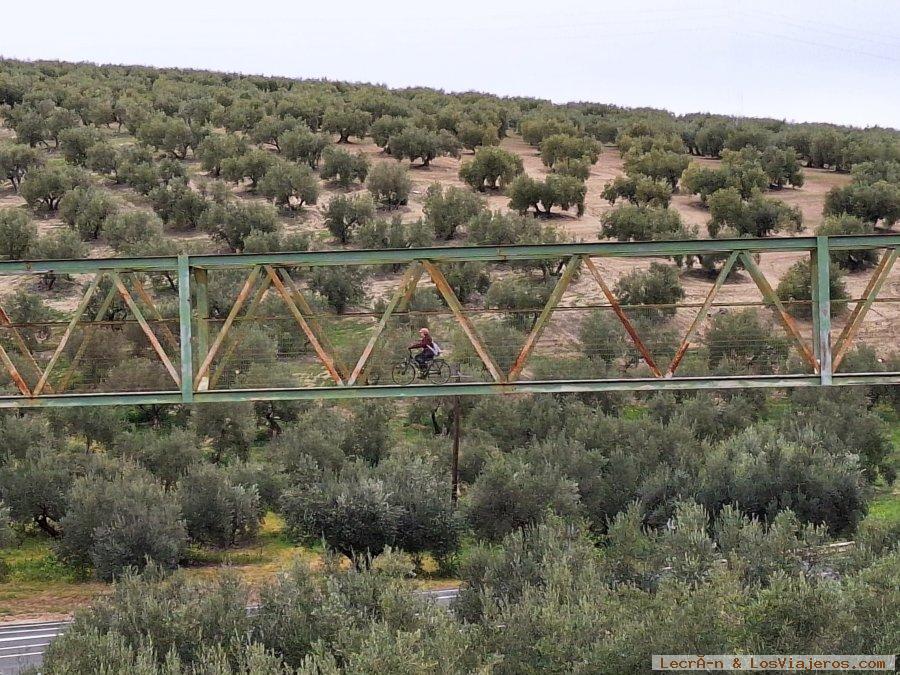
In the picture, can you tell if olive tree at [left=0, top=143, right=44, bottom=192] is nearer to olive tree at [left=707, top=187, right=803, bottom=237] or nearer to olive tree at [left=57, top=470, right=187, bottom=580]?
olive tree at [left=57, top=470, right=187, bottom=580]

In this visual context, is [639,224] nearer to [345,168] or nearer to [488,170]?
[488,170]

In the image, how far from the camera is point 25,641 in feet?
77.9

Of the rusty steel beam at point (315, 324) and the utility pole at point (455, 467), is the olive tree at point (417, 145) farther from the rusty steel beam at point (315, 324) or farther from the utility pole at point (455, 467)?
the rusty steel beam at point (315, 324)

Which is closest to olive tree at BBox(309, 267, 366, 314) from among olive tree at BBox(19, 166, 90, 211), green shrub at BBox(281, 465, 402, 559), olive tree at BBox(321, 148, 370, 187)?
green shrub at BBox(281, 465, 402, 559)

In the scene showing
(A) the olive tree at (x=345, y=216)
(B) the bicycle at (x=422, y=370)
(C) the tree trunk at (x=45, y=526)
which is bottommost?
(C) the tree trunk at (x=45, y=526)

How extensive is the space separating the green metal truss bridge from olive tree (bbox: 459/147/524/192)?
12137 mm

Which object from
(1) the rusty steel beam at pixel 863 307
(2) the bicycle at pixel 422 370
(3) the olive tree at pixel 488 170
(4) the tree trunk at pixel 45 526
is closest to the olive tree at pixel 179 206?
(3) the olive tree at pixel 488 170

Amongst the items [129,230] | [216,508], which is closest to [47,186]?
[129,230]

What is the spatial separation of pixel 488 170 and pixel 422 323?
27.5 metres

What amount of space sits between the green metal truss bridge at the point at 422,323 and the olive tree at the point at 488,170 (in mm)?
12137

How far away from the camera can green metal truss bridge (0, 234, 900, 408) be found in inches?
491

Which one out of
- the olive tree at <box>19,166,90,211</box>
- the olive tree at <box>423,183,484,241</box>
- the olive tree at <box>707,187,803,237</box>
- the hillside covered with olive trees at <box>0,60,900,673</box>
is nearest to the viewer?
the hillside covered with olive trees at <box>0,60,900,673</box>

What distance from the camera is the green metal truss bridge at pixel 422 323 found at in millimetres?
12469

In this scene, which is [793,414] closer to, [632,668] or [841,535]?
[841,535]
